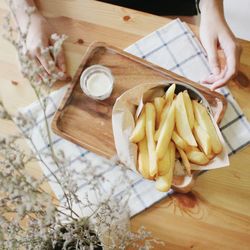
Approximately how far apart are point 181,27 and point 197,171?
0.40 meters

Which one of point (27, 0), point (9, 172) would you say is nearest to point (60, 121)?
point (27, 0)

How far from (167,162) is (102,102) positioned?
0.80 ft

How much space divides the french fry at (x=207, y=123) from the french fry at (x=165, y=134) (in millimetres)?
61

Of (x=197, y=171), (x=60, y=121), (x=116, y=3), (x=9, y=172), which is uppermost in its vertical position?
(x=9, y=172)

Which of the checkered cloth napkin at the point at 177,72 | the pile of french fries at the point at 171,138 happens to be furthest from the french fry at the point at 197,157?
the checkered cloth napkin at the point at 177,72

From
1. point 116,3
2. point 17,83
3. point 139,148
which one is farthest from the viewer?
point 116,3

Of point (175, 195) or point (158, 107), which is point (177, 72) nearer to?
point (158, 107)

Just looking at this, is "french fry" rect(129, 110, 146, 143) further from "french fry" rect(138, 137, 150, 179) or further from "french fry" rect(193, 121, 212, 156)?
"french fry" rect(193, 121, 212, 156)

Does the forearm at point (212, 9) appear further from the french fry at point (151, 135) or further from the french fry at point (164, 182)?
the french fry at point (164, 182)

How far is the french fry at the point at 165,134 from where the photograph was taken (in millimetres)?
941

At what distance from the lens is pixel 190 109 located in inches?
39.0

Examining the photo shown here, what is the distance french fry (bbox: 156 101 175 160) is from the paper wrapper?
0.21ft

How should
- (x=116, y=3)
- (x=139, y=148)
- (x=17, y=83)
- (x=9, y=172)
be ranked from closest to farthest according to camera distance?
(x=9, y=172), (x=139, y=148), (x=17, y=83), (x=116, y=3)

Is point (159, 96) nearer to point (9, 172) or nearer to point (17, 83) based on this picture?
point (17, 83)
